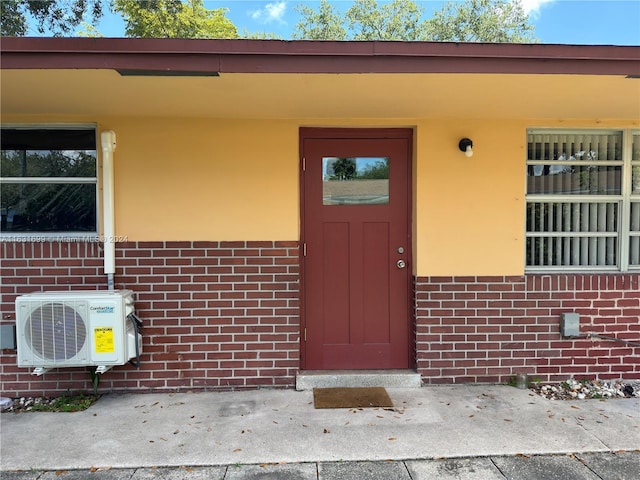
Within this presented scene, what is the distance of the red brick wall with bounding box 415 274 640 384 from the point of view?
3.92 meters

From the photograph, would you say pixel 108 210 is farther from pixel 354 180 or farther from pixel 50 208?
pixel 354 180

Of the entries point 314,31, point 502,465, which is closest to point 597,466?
point 502,465

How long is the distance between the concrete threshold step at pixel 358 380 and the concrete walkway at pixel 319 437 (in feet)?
0.39

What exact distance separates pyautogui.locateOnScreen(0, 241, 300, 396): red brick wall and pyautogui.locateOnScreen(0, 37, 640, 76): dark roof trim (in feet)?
5.38

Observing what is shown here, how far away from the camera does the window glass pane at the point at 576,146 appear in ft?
13.1

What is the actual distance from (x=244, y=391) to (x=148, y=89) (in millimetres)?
2582

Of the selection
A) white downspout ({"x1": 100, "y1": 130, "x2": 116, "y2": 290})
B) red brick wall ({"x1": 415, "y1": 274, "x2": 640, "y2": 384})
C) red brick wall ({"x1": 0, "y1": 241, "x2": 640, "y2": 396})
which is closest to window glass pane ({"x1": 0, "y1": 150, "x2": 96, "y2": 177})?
white downspout ({"x1": 100, "y1": 130, "x2": 116, "y2": 290})

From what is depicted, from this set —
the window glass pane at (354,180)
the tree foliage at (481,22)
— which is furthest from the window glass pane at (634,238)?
the tree foliage at (481,22)

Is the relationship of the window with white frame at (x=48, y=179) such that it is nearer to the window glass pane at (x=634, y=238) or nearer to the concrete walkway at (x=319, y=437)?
the concrete walkway at (x=319, y=437)

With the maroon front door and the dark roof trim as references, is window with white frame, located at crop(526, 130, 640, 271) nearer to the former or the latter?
the maroon front door

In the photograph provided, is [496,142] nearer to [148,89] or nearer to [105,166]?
[148,89]

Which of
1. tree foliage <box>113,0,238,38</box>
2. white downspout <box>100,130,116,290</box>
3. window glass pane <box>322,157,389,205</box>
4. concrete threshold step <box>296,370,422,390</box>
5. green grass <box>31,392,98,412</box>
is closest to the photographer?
green grass <box>31,392,98,412</box>

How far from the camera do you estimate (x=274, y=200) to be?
12.6ft

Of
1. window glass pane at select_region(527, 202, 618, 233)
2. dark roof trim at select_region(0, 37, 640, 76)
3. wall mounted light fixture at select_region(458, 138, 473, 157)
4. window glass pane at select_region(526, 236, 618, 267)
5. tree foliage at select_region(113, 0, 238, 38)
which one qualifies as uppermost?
tree foliage at select_region(113, 0, 238, 38)
